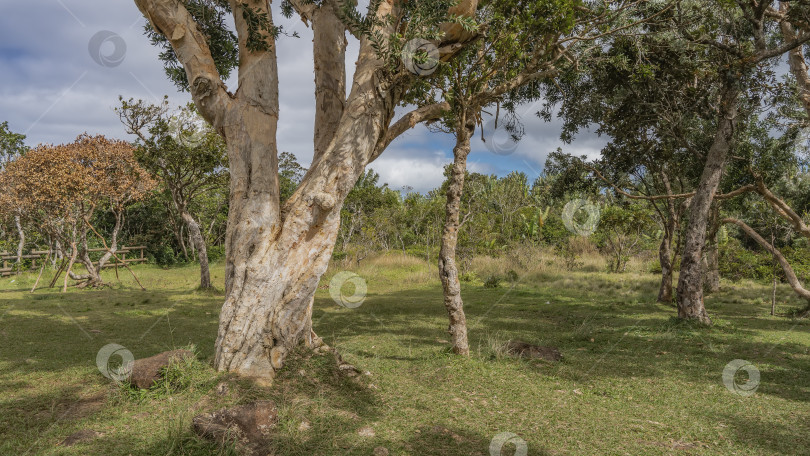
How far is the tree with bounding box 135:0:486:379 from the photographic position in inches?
224

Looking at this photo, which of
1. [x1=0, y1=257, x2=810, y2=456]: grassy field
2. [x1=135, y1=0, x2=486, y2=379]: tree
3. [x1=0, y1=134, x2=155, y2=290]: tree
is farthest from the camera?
[x1=0, y1=134, x2=155, y2=290]: tree

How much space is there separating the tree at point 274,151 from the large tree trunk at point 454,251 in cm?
122

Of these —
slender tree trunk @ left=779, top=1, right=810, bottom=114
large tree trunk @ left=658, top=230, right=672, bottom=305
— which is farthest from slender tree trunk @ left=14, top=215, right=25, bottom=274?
slender tree trunk @ left=779, top=1, right=810, bottom=114

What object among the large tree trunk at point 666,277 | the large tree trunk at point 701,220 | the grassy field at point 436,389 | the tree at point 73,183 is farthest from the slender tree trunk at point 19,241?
the large tree trunk at point 666,277

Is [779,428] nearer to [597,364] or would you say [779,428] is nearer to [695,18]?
[597,364]

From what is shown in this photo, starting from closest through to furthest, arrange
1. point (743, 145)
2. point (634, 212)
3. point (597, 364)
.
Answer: point (597, 364) → point (743, 145) → point (634, 212)

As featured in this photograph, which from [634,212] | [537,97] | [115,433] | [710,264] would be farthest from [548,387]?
[634,212]

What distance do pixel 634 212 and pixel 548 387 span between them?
1789cm

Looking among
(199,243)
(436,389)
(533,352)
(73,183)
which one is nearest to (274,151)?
(436,389)

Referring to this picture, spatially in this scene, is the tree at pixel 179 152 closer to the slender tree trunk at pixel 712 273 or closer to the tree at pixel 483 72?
the tree at pixel 483 72

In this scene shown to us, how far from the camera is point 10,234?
2588 cm

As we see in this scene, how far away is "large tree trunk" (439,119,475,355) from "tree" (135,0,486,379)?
122 cm

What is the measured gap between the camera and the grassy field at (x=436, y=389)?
181 inches

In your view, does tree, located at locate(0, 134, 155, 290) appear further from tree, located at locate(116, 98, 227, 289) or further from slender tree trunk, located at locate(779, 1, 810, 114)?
slender tree trunk, located at locate(779, 1, 810, 114)
